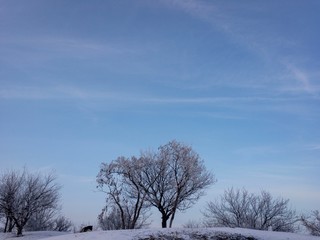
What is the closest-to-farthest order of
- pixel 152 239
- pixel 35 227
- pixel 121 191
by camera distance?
1. pixel 152 239
2. pixel 121 191
3. pixel 35 227

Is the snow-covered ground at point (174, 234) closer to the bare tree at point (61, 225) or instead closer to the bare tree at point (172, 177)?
the bare tree at point (172, 177)

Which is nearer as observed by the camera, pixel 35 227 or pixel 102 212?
pixel 102 212

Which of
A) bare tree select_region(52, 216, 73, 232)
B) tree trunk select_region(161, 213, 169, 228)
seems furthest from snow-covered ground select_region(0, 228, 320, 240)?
bare tree select_region(52, 216, 73, 232)

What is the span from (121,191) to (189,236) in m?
20.2

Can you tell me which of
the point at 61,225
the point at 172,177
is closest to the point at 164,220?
the point at 172,177

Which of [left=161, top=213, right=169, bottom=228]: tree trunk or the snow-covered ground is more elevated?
[left=161, top=213, right=169, bottom=228]: tree trunk

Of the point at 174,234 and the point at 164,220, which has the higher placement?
the point at 164,220

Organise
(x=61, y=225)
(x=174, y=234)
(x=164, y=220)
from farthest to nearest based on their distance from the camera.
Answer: (x=61, y=225) → (x=164, y=220) → (x=174, y=234)

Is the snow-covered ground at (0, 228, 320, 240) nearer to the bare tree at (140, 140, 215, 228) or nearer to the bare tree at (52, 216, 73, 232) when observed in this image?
the bare tree at (140, 140, 215, 228)

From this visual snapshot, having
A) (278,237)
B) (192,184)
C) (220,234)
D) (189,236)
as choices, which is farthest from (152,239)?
(192,184)

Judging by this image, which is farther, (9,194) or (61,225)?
(61,225)

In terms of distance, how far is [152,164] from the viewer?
133 feet

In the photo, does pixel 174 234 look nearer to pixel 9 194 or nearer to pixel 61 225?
pixel 9 194

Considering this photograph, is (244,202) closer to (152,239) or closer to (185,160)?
(185,160)
